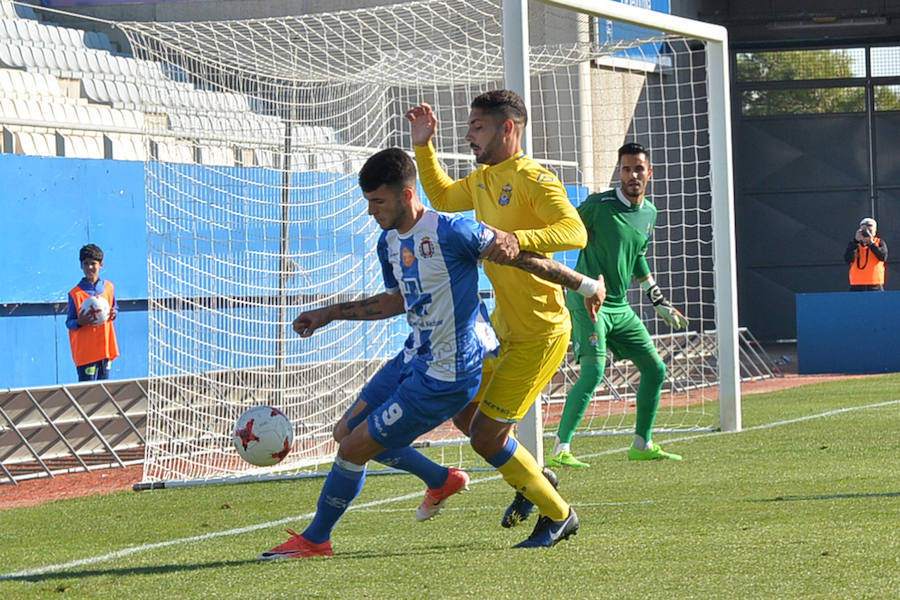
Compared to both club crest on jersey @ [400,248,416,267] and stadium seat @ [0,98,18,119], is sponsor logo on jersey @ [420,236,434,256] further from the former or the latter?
stadium seat @ [0,98,18,119]

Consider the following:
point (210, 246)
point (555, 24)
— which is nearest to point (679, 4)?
point (555, 24)

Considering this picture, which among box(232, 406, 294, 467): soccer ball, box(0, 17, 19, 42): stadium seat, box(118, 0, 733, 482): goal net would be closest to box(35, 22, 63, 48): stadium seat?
box(0, 17, 19, 42): stadium seat

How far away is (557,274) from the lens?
17.7 feet

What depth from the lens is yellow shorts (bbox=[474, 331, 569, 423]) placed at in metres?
5.87

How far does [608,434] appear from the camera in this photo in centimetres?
1184

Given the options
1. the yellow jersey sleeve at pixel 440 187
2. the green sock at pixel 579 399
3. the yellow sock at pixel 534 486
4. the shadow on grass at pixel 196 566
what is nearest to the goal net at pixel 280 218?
the green sock at pixel 579 399

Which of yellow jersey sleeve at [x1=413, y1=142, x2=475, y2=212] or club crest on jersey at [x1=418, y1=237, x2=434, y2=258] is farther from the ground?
yellow jersey sleeve at [x1=413, y1=142, x2=475, y2=212]

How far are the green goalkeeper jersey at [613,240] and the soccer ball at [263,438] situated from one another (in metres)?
3.12

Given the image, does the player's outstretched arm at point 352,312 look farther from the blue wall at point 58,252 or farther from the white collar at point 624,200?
the blue wall at point 58,252

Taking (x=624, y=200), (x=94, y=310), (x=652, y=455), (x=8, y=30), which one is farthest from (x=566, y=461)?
(x=8, y=30)

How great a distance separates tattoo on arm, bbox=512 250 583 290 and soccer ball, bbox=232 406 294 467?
181cm

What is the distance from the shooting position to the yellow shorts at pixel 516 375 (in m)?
5.87

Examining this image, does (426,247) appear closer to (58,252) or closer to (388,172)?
(388,172)

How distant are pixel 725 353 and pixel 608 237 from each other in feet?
8.11
